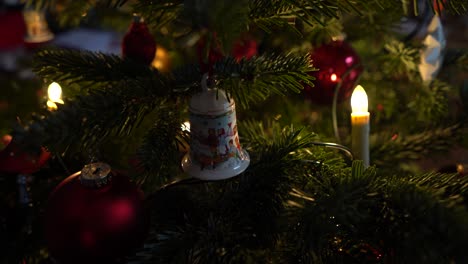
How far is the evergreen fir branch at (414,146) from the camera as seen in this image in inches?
26.8

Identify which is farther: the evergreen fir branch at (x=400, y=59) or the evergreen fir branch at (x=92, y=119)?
the evergreen fir branch at (x=400, y=59)

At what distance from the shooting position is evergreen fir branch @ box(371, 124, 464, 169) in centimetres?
68

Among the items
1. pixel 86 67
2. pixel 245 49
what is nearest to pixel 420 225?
pixel 86 67

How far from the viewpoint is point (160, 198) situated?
23.1 inches

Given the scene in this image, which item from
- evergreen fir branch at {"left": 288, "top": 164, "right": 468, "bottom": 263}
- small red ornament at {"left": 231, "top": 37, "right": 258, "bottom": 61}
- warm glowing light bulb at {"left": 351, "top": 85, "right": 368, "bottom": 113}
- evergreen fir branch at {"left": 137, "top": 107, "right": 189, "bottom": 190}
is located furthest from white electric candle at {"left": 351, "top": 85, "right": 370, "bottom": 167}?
small red ornament at {"left": 231, "top": 37, "right": 258, "bottom": 61}

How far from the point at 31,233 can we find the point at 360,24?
23.4 inches

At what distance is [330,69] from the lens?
0.75m

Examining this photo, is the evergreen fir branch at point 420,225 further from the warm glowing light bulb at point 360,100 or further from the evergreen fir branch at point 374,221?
the warm glowing light bulb at point 360,100

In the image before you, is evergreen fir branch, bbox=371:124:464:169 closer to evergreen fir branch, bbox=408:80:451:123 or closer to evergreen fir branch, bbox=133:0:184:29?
evergreen fir branch, bbox=408:80:451:123

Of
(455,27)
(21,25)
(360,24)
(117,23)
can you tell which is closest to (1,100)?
(117,23)

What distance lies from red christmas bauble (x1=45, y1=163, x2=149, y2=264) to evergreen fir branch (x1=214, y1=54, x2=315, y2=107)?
16cm

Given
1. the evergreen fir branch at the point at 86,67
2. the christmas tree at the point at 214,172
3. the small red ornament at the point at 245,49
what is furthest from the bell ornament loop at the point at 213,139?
the small red ornament at the point at 245,49

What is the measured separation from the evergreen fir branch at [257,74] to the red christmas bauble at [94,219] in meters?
0.16

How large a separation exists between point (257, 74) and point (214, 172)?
117 mm
